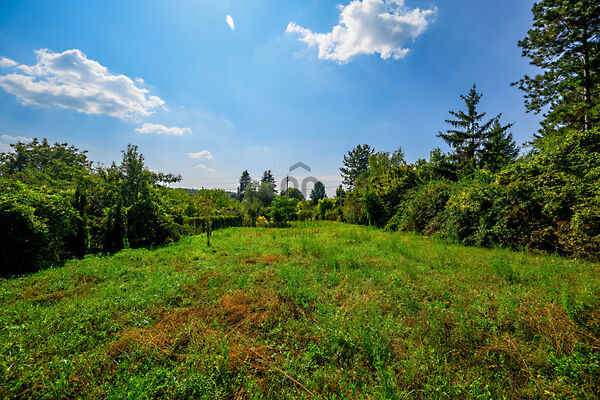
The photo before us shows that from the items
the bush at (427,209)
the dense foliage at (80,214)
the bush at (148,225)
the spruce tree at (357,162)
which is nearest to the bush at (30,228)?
the dense foliage at (80,214)

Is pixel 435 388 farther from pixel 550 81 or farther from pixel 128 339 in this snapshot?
pixel 550 81

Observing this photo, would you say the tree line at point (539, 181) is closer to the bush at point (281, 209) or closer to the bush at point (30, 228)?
the bush at point (281, 209)

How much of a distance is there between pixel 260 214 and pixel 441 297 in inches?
727

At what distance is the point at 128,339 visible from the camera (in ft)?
8.14

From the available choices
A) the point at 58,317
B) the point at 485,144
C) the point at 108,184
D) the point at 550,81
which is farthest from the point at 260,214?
the point at 485,144

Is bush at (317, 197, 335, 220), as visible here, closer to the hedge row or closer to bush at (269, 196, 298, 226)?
bush at (269, 196, 298, 226)

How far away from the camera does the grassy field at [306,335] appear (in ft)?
6.21

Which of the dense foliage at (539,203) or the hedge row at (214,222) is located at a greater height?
the dense foliage at (539,203)

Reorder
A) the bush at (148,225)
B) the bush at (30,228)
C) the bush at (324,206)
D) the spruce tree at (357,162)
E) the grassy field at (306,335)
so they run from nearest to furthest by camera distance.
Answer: the grassy field at (306,335)
the bush at (30,228)
the bush at (148,225)
the bush at (324,206)
the spruce tree at (357,162)

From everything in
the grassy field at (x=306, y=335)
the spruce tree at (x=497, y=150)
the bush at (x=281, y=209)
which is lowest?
the grassy field at (x=306, y=335)

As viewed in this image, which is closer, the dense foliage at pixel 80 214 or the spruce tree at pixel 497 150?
the dense foliage at pixel 80 214

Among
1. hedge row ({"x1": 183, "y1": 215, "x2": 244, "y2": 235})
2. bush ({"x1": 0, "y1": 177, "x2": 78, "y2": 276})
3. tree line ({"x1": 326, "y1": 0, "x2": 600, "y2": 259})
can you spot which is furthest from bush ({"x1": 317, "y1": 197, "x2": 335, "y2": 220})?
bush ({"x1": 0, "y1": 177, "x2": 78, "y2": 276})

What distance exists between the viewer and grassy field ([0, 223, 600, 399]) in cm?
189

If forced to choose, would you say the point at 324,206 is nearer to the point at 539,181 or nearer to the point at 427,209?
the point at 427,209
